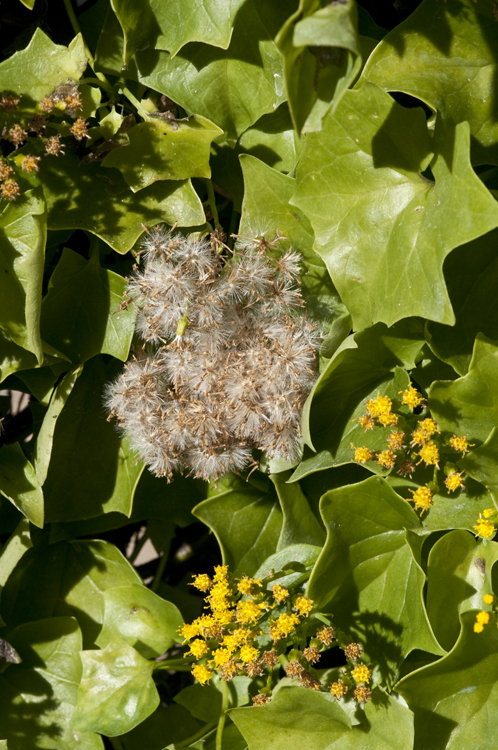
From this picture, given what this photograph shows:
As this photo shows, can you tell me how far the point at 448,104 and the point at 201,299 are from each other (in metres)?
0.51

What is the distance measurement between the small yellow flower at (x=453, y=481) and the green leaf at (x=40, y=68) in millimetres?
909

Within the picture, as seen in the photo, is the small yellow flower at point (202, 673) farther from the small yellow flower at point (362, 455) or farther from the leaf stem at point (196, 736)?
the small yellow flower at point (362, 455)

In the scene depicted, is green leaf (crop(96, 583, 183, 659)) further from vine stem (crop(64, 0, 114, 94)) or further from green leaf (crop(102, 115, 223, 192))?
vine stem (crop(64, 0, 114, 94))

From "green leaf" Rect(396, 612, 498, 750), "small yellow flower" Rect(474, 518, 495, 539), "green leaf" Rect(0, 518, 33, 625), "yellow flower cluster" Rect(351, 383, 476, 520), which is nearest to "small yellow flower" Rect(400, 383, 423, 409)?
"yellow flower cluster" Rect(351, 383, 476, 520)

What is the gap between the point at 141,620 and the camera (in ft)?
4.26

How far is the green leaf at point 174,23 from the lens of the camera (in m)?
1.04

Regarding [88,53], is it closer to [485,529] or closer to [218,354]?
[218,354]

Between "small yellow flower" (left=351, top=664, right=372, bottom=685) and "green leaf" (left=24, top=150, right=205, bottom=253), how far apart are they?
31.9 inches

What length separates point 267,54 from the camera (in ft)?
3.64

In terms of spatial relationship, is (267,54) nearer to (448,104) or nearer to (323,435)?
(448,104)

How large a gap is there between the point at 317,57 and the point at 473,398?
58 cm

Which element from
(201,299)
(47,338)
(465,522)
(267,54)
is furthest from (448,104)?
(47,338)

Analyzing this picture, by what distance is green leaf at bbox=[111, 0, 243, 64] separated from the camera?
1.04 meters

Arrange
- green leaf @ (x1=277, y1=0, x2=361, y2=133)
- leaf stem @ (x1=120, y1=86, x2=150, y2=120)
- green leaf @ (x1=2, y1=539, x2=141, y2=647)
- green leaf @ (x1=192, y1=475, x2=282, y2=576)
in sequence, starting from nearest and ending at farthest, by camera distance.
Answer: green leaf @ (x1=277, y1=0, x2=361, y2=133), leaf stem @ (x1=120, y1=86, x2=150, y2=120), green leaf @ (x1=192, y1=475, x2=282, y2=576), green leaf @ (x1=2, y1=539, x2=141, y2=647)
